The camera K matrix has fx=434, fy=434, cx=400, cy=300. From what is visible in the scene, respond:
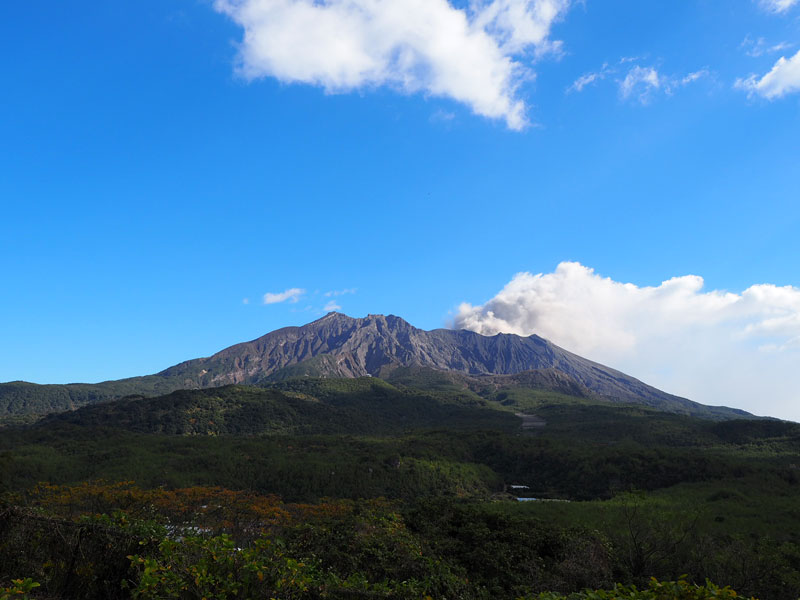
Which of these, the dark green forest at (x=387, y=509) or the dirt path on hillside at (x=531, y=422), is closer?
the dark green forest at (x=387, y=509)

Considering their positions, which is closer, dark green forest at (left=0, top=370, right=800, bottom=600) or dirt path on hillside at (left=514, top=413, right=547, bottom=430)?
dark green forest at (left=0, top=370, right=800, bottom=600)

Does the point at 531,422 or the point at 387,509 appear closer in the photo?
the point at 387,509

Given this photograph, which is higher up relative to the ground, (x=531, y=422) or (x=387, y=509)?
(x=531, y=422)

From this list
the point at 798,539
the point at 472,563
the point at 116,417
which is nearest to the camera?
the point at 472,563

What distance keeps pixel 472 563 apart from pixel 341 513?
411 inches

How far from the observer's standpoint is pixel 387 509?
31.3 m

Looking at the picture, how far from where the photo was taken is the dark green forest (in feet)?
29.0

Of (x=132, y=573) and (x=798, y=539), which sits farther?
(x=798, y=539)

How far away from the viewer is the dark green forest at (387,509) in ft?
29.0

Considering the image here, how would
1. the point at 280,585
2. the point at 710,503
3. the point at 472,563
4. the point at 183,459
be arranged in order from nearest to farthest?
the point at 280,585 → the point at 472,563 → the point at 710,503 → the point at 183,459

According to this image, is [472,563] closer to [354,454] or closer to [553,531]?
[553,531]

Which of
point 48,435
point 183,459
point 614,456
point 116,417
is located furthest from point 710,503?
point 116,417

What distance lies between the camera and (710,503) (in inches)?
1774

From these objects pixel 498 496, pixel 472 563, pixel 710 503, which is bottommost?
pixel 498 496
